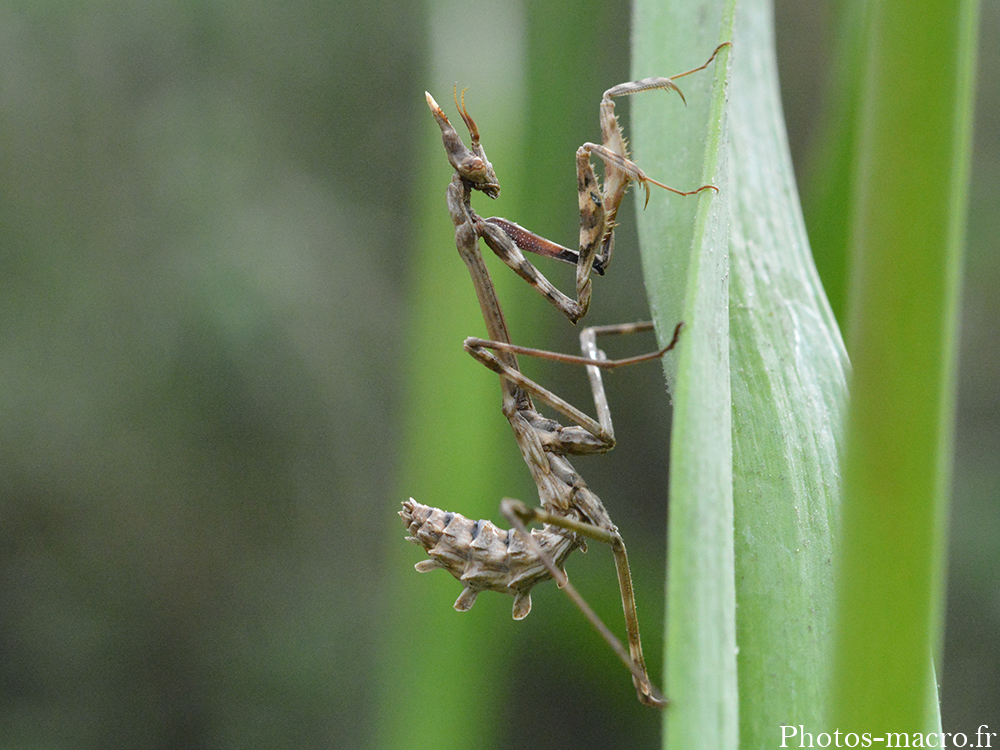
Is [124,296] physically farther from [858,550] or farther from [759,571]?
[858,550]

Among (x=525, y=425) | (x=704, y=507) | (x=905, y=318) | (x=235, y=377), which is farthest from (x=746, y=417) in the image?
(x=235, y=377)

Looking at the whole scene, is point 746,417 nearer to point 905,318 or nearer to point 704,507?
point 704,507

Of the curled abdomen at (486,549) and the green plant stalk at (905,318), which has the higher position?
the green plant stalk at (905,318)

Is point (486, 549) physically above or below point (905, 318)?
below

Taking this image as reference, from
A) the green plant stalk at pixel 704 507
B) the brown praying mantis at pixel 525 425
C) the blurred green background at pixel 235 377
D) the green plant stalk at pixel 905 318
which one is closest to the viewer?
the green plant stalk at pixel 905 318

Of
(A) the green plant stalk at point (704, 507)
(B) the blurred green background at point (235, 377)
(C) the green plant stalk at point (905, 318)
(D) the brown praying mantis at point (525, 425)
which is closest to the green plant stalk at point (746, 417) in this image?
(A) the green plant stalk at point (704, 507)

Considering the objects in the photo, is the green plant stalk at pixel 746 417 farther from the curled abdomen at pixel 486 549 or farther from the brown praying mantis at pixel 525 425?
the curled abdomen at pixel 486 549

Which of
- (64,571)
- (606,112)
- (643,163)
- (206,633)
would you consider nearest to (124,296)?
(64,571)
